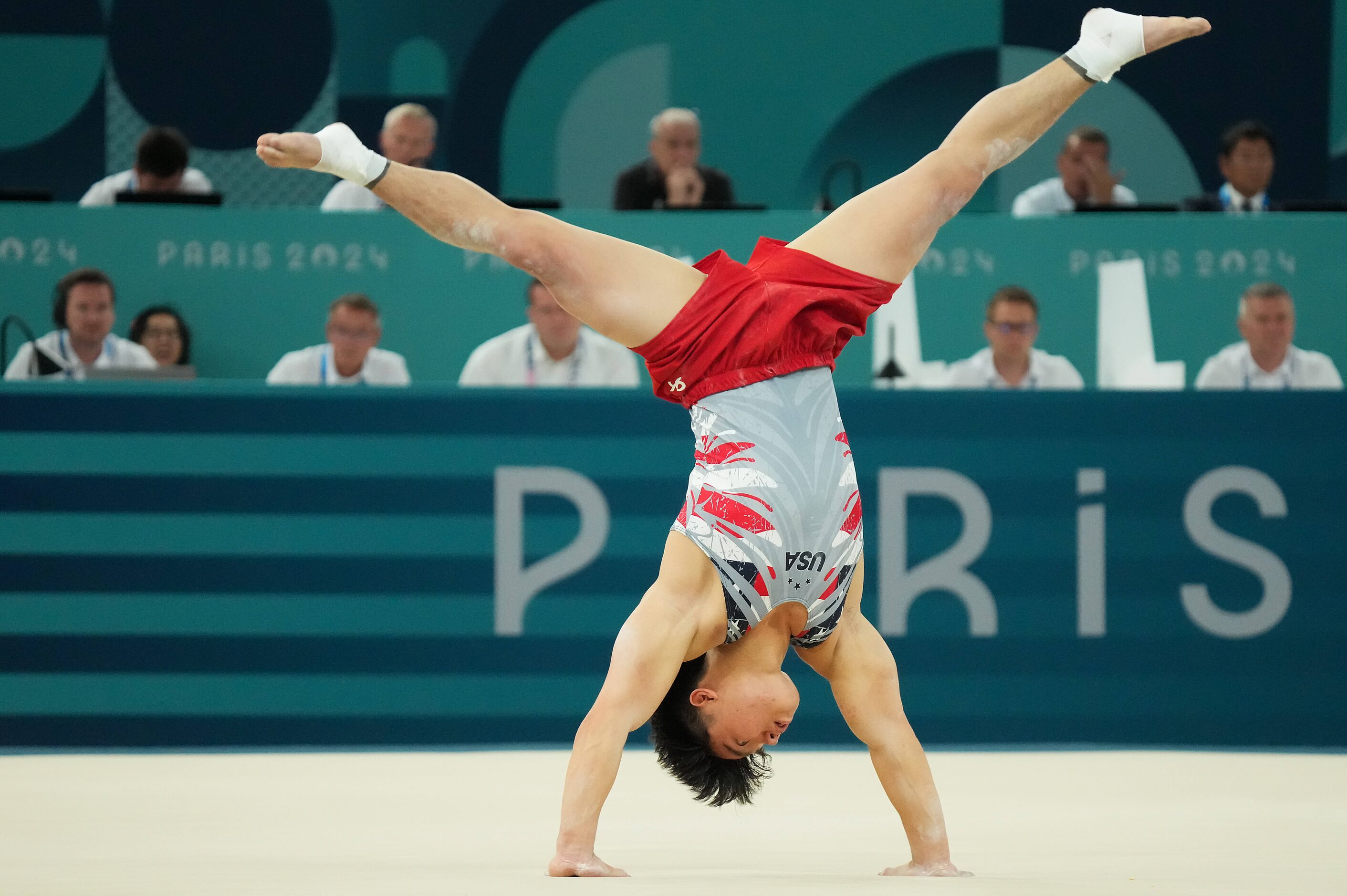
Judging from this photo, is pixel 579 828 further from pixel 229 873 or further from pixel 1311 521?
pixel 1311 521

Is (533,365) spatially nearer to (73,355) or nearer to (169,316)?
(169,316)

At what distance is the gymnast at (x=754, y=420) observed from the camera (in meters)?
3.42

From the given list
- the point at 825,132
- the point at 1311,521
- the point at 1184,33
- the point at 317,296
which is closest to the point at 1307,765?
the point at 1311,521

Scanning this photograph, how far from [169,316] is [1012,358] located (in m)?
3.74

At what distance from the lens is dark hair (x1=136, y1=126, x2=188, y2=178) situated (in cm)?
739

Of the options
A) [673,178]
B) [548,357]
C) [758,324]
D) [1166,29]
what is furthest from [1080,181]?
[758,324]

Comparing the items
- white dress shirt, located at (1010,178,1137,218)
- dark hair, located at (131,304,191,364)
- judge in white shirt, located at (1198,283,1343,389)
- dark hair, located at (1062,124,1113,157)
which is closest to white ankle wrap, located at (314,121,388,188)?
dark hair, located at (131,304,191,364)

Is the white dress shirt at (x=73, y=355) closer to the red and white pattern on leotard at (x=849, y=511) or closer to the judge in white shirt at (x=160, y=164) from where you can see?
the judge in white shirt at (x=160, y=164)

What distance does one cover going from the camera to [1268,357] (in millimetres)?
6836

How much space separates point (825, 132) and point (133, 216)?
4910 millimetres

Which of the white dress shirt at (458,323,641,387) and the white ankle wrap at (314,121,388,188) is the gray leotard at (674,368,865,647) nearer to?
the white ankle wrap at (314,121,388,188)

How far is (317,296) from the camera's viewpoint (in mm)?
7160

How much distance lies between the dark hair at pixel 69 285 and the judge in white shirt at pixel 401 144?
116 centimetres

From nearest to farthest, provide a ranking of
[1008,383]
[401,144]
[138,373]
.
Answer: [138,373]
[1008,383]
[401,144]
